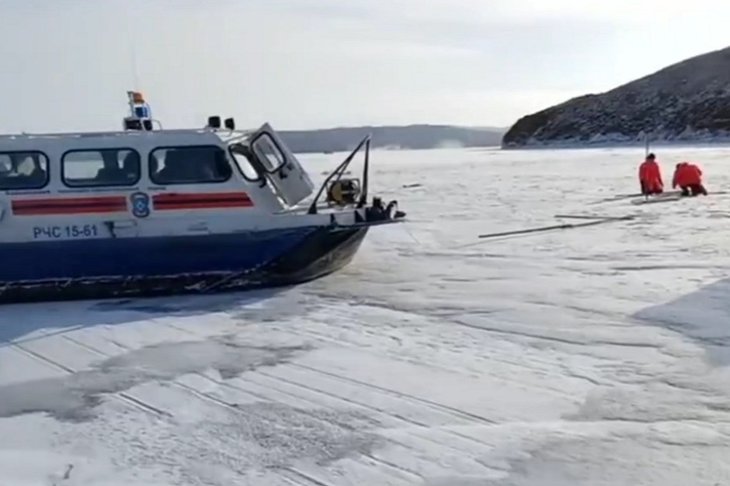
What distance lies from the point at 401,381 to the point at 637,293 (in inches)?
119

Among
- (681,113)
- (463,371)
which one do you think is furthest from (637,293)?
(681,113)

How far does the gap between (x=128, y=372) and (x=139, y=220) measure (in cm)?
279

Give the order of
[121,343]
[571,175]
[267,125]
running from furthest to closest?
1. [571,175]
2. [267,125]
3. [121,343]

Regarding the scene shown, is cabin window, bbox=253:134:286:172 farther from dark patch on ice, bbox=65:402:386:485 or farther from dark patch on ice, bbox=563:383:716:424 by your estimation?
dark patch on ice, bbox=563:383:716:424

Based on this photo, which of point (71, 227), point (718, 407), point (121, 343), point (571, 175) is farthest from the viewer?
point (571, 175)

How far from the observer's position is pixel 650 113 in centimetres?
5719

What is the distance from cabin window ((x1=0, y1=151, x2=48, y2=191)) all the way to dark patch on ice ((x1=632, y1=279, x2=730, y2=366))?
5352 millimetres

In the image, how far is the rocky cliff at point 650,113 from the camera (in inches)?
2004

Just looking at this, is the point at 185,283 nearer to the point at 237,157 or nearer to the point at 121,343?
the point at 237,157

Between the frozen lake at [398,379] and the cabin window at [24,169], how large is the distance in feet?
4.09

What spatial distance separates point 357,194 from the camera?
361 inches

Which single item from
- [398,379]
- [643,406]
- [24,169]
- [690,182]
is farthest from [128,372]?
[690,182]

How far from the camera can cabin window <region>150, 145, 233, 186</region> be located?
823cm

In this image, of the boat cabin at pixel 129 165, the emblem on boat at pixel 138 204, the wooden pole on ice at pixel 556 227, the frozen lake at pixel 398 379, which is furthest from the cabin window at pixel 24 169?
the wooden pole on ice at pixel 556 227
